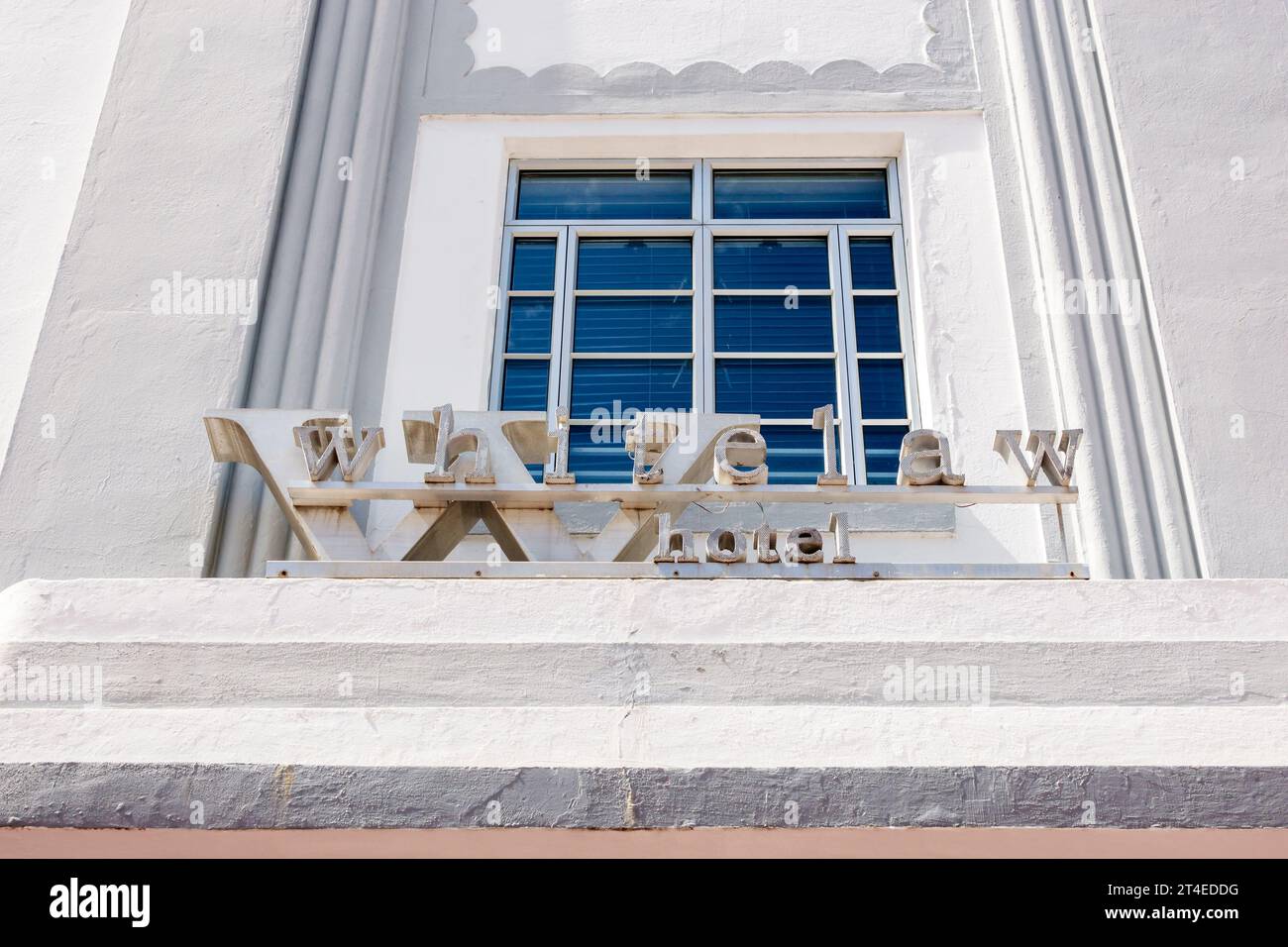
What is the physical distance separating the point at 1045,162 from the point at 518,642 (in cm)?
359

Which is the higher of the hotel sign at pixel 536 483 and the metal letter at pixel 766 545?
the hotel sign at pixel 536 483

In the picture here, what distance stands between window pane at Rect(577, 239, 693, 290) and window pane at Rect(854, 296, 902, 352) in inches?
29.6

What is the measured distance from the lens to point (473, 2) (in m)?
7.88

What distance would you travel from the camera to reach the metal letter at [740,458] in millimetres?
5457

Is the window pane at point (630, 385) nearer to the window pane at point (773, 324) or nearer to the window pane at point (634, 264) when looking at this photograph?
the window pane at point (773, 324)

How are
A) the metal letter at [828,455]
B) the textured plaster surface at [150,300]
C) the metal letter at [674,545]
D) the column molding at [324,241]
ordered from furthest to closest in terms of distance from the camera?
the column molding at [324,241], the textured plaster surface at [150,300], the metal letter at [828,455], the metal letter at [674,545]

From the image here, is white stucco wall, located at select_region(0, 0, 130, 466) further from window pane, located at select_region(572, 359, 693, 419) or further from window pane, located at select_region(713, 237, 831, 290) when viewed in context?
window pane, located at select_region(713, 237, 831, 290)

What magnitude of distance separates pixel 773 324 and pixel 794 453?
0.68 metres

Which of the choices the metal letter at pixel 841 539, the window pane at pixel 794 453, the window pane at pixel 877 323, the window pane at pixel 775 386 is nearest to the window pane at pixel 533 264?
the window pane at pixel 775 386

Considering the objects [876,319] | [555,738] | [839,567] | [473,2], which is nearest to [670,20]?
[473,2]

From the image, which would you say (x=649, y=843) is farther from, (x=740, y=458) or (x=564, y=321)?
(x=564, y=321)

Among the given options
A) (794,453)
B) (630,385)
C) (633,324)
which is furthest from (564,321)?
(794,453)

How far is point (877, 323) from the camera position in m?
6.94

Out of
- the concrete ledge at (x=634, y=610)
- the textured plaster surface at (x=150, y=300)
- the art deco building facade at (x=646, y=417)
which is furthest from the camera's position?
the textured plaster surface at (x=150, y=300)
